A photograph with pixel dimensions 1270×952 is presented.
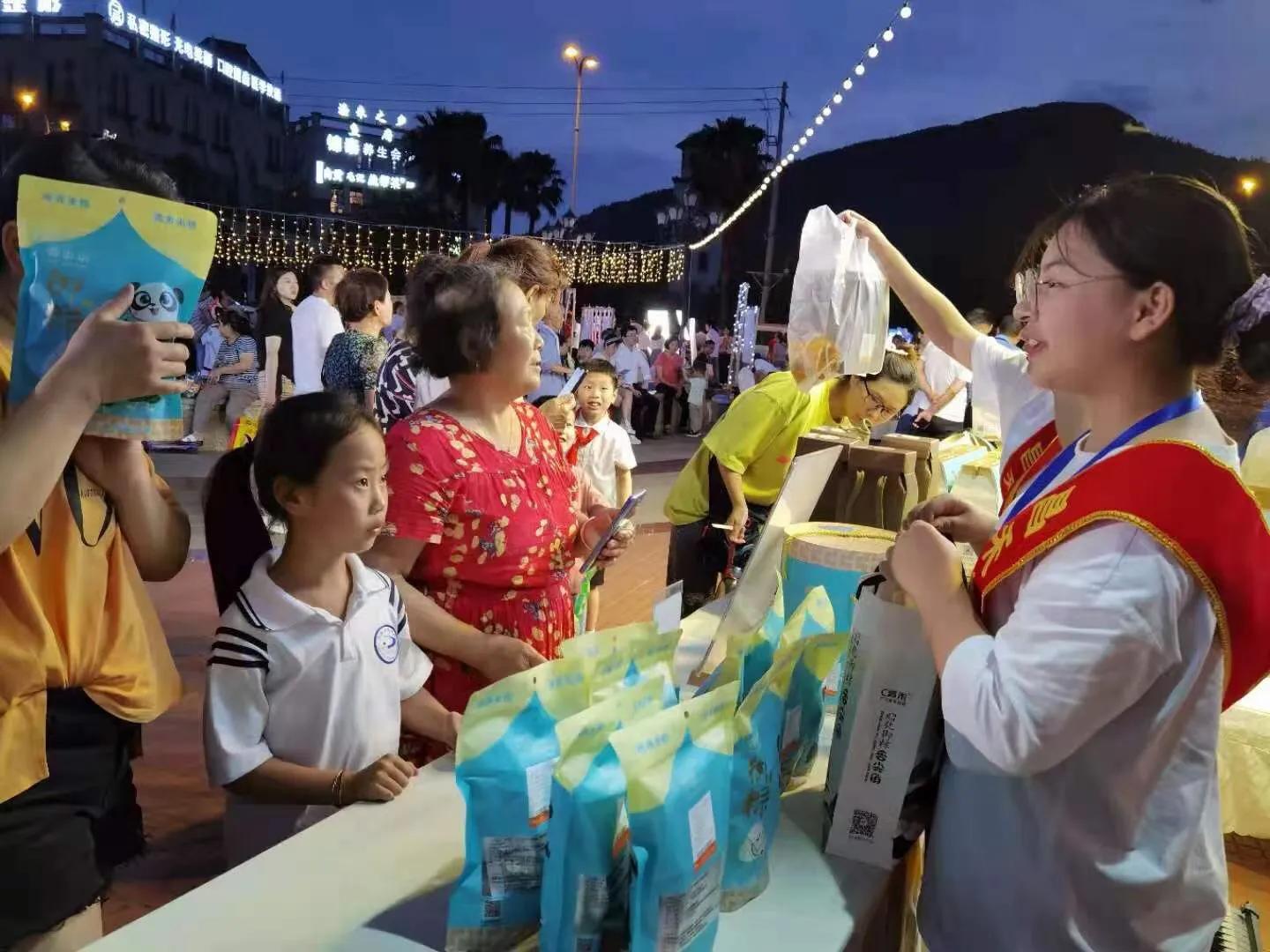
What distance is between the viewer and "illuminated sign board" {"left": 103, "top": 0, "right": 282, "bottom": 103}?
28858 mm

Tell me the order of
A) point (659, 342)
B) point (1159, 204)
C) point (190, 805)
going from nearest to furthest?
point (1159, 204) < point (190, 805) < point (659, 342)

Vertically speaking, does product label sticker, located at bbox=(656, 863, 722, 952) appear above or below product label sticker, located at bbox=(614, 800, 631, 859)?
below

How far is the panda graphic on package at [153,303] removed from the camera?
3.17 feet

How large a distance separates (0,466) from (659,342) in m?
13.9

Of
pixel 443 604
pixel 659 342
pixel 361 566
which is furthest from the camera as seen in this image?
pixel 659 342

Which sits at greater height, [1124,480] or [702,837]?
[1124,480]

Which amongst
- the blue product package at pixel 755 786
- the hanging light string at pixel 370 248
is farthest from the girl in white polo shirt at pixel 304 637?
the hanging light string at pixel 370 248

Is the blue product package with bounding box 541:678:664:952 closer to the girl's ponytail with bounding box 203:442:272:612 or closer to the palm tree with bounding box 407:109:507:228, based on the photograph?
the girl's ponytail with bounding box 203:442:272:612

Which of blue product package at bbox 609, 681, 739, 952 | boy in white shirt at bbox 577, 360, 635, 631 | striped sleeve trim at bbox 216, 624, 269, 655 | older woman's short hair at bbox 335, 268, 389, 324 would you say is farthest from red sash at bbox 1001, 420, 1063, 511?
older woman's short hair at bbox 335, 268, 389, 324

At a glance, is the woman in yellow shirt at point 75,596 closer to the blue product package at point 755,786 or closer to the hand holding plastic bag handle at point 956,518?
the blue product package at point 755,786

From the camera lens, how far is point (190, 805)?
9.45ft

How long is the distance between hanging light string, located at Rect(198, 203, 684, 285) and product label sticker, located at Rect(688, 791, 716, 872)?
12.8 meters

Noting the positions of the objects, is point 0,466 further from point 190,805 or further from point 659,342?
point 659,342

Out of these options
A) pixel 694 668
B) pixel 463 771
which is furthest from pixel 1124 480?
pixel 694 668
